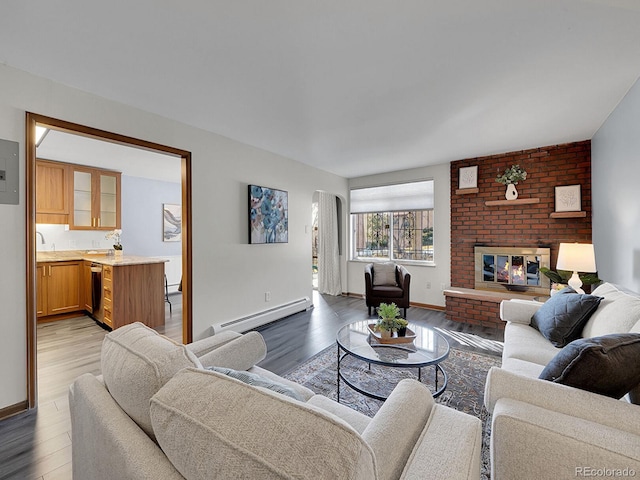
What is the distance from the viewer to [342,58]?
1.92 m

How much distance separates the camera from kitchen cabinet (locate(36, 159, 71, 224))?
4332 millimetres

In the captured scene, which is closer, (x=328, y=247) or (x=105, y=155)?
(x=105, y=155)

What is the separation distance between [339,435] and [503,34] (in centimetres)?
220

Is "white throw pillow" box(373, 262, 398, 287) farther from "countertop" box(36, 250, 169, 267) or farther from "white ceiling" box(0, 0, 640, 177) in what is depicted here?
"countertop" box(36, 250, 169, 267)

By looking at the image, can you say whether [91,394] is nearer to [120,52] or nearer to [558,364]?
[558,364]

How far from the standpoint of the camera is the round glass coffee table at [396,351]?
1.93m

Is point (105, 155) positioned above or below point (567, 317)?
above

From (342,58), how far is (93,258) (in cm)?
451

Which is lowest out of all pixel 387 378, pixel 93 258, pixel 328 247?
pixel 387 378

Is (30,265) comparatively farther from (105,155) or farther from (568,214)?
(568,214)

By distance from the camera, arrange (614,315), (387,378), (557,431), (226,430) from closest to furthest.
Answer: (226,430) → (557,431) → (614,315) → (387,378)

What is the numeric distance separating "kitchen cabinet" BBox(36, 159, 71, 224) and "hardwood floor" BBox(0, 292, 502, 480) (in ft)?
5.46

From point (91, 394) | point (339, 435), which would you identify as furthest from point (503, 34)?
point (91, 394)

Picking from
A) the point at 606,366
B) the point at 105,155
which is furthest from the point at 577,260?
the point at 105,155
